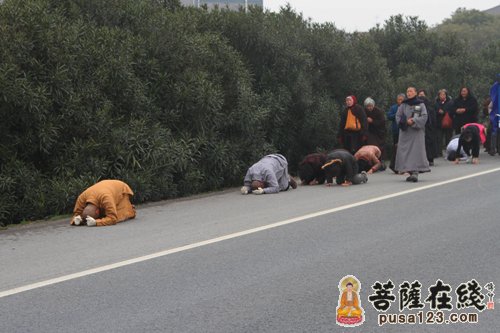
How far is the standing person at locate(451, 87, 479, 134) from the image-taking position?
69.2 feet

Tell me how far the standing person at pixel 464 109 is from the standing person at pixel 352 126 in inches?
182

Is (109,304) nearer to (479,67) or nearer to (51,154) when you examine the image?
(51,154)

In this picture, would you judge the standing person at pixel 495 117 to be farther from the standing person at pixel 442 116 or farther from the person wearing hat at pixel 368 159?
the person wearing hat at pixel 368 159

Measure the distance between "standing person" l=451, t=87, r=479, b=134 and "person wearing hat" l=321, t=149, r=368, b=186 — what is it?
8016mm

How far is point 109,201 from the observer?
398 inches

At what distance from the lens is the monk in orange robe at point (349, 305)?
549 centimetres

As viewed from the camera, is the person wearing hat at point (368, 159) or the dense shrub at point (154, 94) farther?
the person wearing hat at point (368, 159)

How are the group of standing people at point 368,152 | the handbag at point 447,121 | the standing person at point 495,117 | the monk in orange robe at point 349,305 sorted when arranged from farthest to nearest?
the handbag at point 447,121
the standing person at point 495,117
the group of standing people at point 368,152
the monk in orange robe at point 349,305

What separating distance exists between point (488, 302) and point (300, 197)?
6966 mm

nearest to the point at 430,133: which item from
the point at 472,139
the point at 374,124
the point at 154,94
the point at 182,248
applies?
the point at 472,139

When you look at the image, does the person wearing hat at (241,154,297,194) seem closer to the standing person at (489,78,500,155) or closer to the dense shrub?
the dense shrub

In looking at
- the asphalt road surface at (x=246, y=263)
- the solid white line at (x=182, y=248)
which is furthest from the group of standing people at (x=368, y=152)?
the solid white line at (x=182, y=248)

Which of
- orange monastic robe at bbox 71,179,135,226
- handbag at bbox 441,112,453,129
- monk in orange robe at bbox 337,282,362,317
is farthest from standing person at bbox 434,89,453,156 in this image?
monk in orange robe at bbox 337,282,362,317

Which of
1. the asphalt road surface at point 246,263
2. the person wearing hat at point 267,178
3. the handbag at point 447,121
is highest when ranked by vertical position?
the handbag at point 447,121
